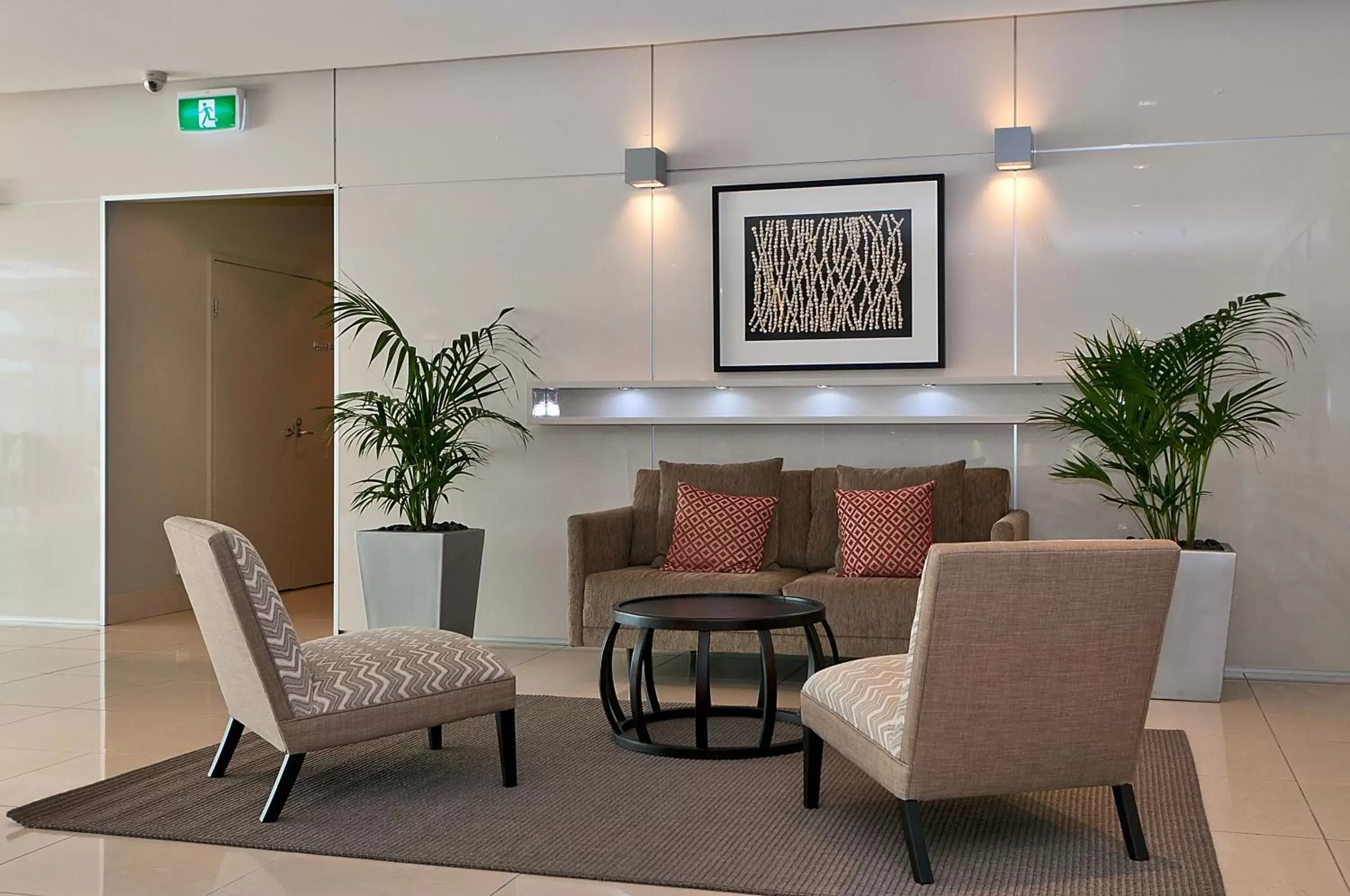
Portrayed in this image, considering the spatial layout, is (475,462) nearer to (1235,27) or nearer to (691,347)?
(691,347)

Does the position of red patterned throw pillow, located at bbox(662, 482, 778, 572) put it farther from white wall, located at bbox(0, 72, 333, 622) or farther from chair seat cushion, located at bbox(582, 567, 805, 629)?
white wall, located at bbox(0, 72, 333, 622)

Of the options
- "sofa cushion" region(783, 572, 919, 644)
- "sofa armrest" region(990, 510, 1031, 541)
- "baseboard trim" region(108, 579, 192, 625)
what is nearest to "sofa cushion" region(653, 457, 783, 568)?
"sofa cushion" region(783, 572, 919, 644)

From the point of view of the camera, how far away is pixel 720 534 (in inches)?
218

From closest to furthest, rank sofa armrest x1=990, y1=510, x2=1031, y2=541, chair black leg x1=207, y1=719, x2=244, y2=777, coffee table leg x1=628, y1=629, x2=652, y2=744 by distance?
chair black leg x1=207, y1=719, x2=244, y2=777
coffee table leg x1=628, y1=629, x2=652, y2=744
sofa armrest x1=990, y1=510, x2=1031, y2=541

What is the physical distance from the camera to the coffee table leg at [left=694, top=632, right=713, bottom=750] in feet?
12.8

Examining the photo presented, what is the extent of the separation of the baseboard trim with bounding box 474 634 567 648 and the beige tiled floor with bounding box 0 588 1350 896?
0.05m

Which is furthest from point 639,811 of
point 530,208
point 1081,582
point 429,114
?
point 429,114

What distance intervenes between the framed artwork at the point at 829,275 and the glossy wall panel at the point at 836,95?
0.65ft

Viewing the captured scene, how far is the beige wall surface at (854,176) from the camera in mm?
5480

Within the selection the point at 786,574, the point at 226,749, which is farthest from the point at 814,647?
the point at 226,749

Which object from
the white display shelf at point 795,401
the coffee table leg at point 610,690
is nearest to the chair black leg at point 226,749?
the coffee table leg at point 610,690

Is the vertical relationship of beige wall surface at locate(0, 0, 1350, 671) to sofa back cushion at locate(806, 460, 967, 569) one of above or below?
above

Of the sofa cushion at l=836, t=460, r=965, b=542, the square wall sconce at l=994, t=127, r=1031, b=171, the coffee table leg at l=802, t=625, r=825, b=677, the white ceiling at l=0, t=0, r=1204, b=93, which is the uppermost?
the white ceiling at l=0, t=0, r=1204, b=93

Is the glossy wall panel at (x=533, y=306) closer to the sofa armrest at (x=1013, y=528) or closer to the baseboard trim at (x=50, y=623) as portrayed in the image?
the baseboard trim at (x=50, y=623)
